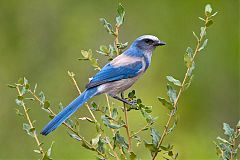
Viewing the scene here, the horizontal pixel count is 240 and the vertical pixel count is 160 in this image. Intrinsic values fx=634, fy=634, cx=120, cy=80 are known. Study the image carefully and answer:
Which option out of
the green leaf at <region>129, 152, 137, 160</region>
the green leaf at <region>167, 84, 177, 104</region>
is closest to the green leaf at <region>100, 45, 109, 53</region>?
the green leaf at <region>167, 84, 177, 104</region>

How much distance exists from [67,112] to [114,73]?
99cm

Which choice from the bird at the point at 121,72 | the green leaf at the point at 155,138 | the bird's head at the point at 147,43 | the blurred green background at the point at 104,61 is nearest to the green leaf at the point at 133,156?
the green leaf at the point at 155,138

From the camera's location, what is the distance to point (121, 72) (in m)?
4.66

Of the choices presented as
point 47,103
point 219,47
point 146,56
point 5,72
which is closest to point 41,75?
point 5,72

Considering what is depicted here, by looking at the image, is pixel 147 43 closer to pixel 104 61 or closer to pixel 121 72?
pixel 121 72

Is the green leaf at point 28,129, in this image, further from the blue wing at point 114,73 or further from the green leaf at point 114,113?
the blue wing at point 114,73

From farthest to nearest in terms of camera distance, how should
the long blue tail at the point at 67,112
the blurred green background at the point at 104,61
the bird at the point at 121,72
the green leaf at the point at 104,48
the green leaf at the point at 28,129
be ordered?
the blurred green background at the point at 104,61
the bird at the point at 121,72
the green leaf at the point at 104,48
the long blue tail at the point at 67,112
the green leaf at the point at 28,129

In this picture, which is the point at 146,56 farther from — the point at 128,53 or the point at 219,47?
the point at 219,47

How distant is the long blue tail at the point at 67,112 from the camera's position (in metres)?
3.30

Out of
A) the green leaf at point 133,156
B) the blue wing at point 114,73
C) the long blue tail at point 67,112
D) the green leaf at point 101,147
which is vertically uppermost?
the blue wing at point 114,73

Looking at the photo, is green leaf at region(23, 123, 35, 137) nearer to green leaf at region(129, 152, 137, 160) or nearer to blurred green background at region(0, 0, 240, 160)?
green leaf at region(129, 152, 137, 160)

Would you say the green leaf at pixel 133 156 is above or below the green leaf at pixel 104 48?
A: below

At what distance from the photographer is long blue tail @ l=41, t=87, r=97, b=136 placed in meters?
3.30

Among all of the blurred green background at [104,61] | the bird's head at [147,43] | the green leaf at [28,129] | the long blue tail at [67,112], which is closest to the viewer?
the green leaf at [28,129]
